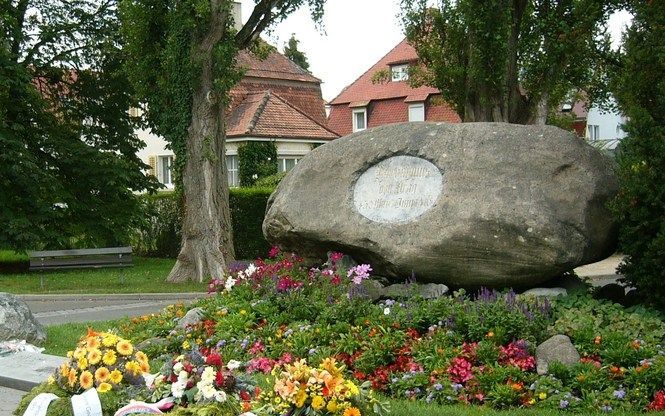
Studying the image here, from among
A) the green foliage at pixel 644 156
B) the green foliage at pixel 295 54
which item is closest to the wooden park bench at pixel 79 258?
the green foliage at pixel 644 156

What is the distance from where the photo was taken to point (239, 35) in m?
21.0

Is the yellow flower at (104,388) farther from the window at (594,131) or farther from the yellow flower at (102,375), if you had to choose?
the window at (594,131)

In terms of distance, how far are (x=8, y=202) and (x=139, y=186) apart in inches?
174

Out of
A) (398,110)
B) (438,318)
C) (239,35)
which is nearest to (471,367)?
(438,318)

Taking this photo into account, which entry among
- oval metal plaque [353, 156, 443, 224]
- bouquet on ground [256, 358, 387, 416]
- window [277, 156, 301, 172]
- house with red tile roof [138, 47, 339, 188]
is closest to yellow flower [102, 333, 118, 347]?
bouquet on ground [256, 358, 387, 416]

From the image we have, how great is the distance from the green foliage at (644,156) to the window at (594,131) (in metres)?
47.4

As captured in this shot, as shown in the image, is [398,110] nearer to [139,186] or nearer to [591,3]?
[139,186]

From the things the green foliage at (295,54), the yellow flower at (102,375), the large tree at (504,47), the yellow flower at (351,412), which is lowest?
the yellow flower at (351,412)

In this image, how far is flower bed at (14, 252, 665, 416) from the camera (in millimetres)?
5867

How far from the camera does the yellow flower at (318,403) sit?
5.37 meters

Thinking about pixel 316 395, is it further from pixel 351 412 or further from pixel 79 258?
pixel 79 258

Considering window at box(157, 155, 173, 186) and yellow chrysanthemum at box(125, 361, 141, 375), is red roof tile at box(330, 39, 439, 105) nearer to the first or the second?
window at box(157, 155, 173, 186)

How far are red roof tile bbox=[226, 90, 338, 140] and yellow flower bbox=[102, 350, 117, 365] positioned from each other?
30493 millimetres

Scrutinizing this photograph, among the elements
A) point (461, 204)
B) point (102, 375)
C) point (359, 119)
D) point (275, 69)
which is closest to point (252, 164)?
point (275, 69)
